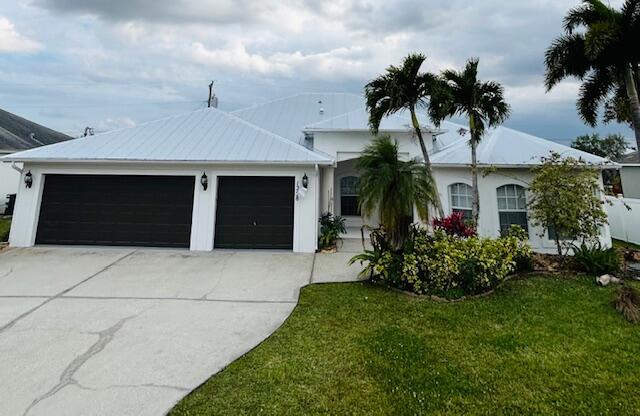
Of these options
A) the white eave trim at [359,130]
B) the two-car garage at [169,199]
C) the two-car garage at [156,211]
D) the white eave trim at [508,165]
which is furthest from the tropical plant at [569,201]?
the two-car garage at [156,211]

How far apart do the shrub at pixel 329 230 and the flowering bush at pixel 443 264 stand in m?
3.38

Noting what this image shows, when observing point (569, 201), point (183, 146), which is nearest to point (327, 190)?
point (183, 146)

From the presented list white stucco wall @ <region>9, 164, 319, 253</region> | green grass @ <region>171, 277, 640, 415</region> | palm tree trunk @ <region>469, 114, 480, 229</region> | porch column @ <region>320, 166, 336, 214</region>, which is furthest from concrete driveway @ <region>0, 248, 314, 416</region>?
palm tree trunk @ <region>469, 114, 480, 229</region>

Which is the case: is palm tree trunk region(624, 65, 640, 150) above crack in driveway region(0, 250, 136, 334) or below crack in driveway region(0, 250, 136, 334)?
above

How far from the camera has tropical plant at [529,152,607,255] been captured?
722cm

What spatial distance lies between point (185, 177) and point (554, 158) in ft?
36.4

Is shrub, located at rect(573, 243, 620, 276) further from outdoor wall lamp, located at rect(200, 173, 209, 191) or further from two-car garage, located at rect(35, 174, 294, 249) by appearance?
outdoor wall lamp, located at rect(200, 173, 209, 191)

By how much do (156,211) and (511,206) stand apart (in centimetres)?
1193

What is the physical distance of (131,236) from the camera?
9523 millimetres

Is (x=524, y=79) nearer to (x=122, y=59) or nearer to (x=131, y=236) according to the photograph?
(x=131, y=236)

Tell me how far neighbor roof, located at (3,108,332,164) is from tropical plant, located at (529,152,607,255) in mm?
5932

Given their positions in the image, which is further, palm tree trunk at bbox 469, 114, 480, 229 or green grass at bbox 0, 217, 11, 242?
green grass at bbox 0, 217, 11, 242

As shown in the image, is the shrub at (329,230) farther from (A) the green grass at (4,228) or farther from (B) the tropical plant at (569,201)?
(A) the green grass at (4,228)

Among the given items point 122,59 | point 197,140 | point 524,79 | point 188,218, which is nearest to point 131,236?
point 188,218
